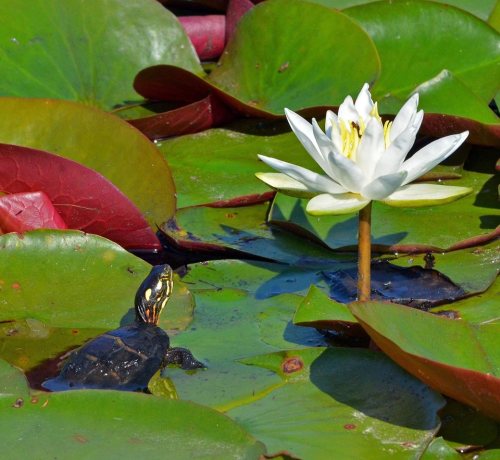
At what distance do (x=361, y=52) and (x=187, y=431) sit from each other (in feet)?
6.81

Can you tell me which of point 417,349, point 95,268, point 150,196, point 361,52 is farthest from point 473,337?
point 361,52

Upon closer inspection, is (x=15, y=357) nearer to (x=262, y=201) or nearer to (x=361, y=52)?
(x=262, y=201)

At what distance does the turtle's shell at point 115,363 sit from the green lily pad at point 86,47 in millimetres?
1605

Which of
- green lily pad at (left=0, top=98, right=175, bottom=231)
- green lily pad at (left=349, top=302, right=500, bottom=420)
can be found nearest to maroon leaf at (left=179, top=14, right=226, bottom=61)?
green lily pad at (left=0, top=98, right=175, bottom=231)

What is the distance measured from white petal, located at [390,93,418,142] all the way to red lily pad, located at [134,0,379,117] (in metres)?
1.10

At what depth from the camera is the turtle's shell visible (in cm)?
265

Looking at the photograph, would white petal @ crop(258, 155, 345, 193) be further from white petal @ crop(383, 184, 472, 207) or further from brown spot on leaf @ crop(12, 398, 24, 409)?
brown spot on leaf @ crop(12, 398, 24, 409)

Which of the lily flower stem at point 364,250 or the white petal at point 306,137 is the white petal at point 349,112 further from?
the lily flower stem at point 364,250

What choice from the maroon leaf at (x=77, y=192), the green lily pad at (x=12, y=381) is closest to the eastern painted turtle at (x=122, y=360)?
the green lily pad at (x=12, y=381)

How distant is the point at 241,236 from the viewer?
134 inches

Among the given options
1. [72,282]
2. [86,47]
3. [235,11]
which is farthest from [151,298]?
[235,11]

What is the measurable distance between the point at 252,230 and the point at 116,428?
4.34 feet

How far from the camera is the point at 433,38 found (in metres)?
4.05

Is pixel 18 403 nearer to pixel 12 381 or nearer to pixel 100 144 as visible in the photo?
pixel 12 381
